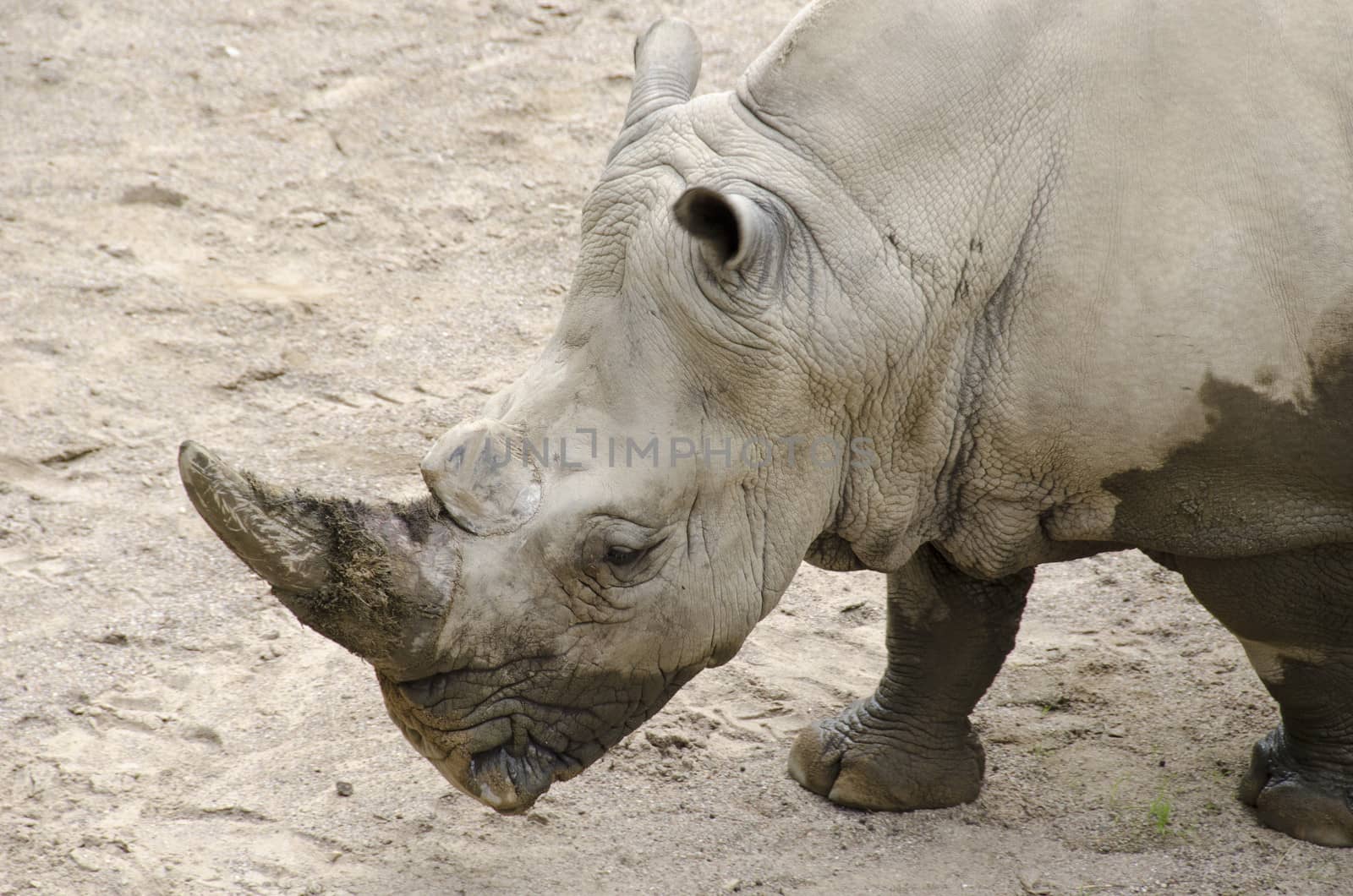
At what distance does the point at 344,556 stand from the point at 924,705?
1825 mm

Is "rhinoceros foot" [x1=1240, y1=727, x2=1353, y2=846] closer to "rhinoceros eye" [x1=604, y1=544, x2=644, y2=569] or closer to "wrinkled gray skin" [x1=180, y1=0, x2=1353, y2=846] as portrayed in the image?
"wrinkled gray skin" [x1=180, y1=0, x2=1353, y2=846]

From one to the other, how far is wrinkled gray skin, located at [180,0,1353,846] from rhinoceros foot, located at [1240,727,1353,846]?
2.95 feet

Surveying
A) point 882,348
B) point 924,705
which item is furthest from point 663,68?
point 924,705

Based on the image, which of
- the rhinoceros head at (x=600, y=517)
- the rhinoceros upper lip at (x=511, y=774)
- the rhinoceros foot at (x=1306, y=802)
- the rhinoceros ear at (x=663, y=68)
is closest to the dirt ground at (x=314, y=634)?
the rhinoceros foot at (x=1306, y=802)

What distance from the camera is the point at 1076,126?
332 centimetres

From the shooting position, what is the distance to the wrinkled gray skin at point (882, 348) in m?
3.21

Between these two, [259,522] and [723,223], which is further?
[723,223]

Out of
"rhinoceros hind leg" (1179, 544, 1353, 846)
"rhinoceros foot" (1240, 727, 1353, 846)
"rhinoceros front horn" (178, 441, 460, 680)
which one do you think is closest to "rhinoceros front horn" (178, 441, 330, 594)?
"rhinoceros front horn" (178, 441, 460, 680)

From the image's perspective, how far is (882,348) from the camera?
332 centimetres

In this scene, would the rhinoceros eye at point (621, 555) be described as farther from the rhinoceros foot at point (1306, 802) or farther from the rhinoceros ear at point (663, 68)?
the rhinoceros foot at point (1306, 802)

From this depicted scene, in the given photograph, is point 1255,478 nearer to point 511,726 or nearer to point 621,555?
point 621,555

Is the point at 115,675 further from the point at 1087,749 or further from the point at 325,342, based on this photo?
the point at 1087,749

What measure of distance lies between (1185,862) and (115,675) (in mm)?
2908

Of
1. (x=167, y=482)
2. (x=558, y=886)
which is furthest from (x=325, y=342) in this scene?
(x=558, y=886)
